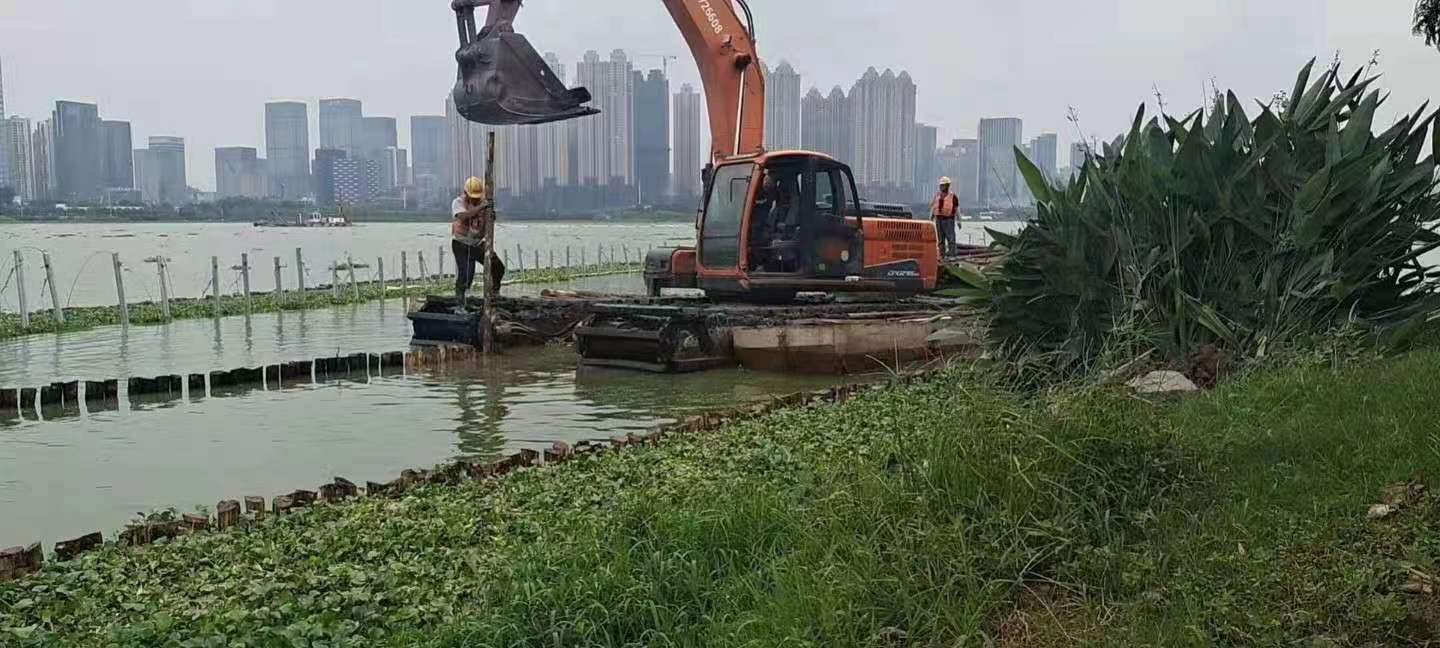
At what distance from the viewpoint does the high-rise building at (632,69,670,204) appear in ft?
128

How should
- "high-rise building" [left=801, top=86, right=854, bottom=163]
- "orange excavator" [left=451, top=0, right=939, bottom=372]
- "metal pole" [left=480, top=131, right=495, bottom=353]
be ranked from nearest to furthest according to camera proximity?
"orange excavator" [left=451, top=0, right=939, bottom=372] < "metal pole" [left=480, top=131, right=495, bottom=353] < "high-rise building" [left=801, top=86, right=854, bottom=163]

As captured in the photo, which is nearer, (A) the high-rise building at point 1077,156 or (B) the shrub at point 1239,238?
(B) the shrub at point 1239,238

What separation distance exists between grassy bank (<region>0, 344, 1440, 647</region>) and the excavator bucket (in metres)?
9.24

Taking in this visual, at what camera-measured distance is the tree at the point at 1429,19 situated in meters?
6.29

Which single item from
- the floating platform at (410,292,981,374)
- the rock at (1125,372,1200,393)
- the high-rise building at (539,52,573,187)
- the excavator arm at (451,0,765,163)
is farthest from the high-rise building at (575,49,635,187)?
the rock at (1125,372,1200,393)

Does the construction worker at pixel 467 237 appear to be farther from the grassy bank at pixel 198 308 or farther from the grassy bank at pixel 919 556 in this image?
the grassy bank at pixel 919 556

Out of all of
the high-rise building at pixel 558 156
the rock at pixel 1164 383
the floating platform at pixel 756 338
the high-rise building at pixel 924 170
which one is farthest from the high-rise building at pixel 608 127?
A: the rock at pixel 1164 383

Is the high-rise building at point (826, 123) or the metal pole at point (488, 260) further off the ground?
the high-rise building at point (826, 123)

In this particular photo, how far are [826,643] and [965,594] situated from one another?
55 cm

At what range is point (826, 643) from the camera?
3.86 meters

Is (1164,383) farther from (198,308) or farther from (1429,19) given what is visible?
(198,308)

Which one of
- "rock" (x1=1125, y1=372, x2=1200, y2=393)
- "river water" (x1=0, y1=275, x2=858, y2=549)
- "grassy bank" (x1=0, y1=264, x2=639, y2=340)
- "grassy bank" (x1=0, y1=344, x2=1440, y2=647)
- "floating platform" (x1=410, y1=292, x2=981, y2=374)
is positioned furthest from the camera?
"grassy bank" (x1=0, y1=264, x2=639, y2=340)

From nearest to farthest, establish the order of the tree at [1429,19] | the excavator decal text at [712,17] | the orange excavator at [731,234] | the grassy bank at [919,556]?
1. the grassy bank at [919,556]
2. the tree at [1429,19]
3. the orange excavator at [731,234]
4. the excavator decal text at [712,17]

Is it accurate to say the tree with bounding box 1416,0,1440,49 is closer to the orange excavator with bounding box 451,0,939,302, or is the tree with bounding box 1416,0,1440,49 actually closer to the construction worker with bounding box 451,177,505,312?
the orange excavator with bounding box 451,0,939,302
